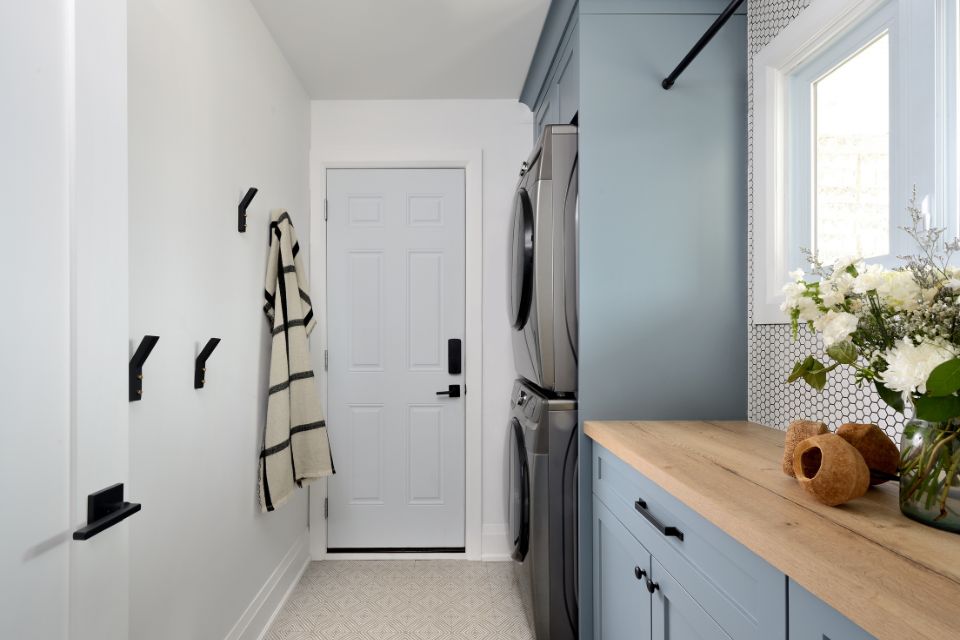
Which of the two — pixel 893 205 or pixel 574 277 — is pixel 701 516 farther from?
pixel 574 277

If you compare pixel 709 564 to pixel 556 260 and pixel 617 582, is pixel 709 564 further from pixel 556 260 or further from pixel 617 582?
pixel 556 260

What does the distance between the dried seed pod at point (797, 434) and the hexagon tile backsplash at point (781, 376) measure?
307 mm

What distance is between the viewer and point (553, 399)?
1896mm

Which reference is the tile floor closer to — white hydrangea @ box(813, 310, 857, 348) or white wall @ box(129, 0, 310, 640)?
white wall @ box(129, 0, 310, 640)

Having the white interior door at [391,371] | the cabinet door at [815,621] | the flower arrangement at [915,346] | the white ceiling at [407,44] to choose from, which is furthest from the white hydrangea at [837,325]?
the white interior door at [391,371]

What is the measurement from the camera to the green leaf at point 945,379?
718 mm

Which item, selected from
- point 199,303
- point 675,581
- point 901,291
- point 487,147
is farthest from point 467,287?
point 901,291

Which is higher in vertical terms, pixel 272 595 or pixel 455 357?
pixel 455 357

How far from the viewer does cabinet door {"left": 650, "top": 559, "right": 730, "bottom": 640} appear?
3.38 feet

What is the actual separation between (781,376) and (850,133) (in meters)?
0.71

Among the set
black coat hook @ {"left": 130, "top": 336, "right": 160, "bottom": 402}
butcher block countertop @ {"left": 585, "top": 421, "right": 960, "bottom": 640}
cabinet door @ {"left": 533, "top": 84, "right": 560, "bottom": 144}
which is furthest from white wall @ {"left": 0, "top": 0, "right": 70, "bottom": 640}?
cabinet door @ {"left": 533, "top": 84, "right": 560, "bottom": 144}

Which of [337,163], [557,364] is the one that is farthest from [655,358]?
[337,163]

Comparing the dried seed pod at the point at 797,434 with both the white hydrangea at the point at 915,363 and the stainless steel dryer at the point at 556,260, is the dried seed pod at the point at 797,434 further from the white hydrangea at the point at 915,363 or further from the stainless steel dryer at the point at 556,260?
the stainless steel dryer at the point at 556,260

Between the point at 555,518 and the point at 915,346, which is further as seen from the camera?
the point at 555,518
